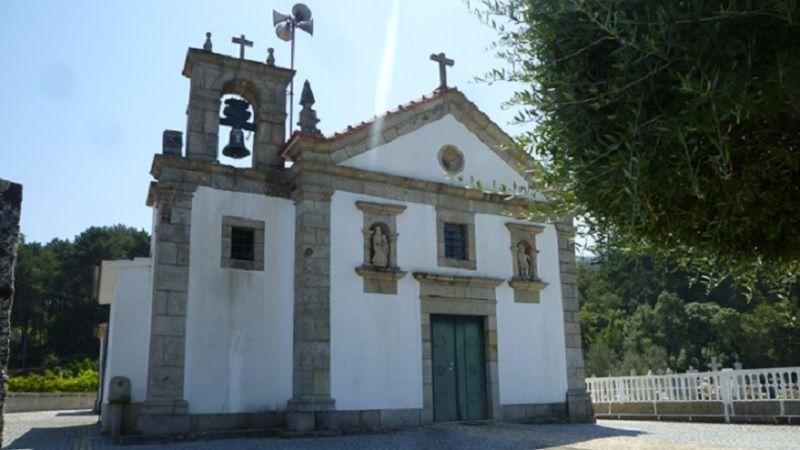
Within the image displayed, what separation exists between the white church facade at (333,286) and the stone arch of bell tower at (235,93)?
1.2 inches

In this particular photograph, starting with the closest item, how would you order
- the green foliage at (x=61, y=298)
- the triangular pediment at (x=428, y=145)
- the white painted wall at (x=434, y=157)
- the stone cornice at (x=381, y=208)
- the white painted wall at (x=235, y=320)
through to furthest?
the white painted wall at (x=235, y=320)
the stone cornice at (x=381, y=208)
the triangular pediment at (x=428, y=145)
the white painted wall at (x=434, y=157)
the green foliage at (x=61, y=298)

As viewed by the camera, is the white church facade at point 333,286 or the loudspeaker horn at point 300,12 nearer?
the white church facade at point 333,286

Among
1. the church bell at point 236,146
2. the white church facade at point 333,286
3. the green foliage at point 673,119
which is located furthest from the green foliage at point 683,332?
the green foliage at point 673,119

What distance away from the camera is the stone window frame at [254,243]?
12656mm

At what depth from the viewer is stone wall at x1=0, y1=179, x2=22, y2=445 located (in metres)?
2.19

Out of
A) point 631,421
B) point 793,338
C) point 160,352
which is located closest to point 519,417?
point 631,421

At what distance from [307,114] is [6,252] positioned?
11.6 meters

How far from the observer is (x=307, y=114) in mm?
13586

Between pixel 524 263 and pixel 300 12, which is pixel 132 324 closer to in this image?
pixel 524 263

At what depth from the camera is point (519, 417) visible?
554 inches

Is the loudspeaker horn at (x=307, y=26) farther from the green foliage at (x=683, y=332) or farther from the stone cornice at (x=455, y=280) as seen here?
the green foliage at (x=683, y=332)

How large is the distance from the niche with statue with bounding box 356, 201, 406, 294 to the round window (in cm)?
182

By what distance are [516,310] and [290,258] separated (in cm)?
515

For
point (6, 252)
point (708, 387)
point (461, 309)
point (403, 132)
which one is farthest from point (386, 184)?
point (6, 252)
